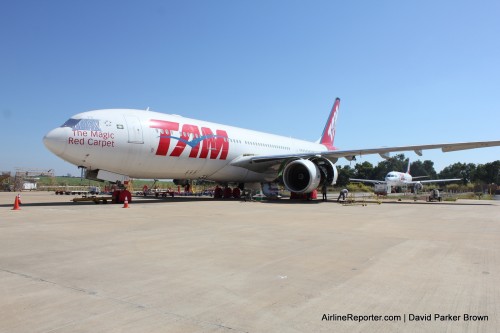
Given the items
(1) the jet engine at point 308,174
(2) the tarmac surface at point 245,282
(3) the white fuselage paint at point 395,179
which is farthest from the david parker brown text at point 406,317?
(3) the white fuselage paint at point 395,179

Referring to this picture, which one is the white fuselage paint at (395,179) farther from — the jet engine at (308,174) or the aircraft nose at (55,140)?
the aircraft nose at (55,140)

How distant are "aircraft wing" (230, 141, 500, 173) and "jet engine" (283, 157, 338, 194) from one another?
1.94 ft

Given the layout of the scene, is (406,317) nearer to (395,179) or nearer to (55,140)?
(55,140)

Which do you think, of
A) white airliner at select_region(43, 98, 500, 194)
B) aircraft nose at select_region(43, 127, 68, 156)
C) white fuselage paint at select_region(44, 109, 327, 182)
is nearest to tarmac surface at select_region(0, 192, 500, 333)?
aircraft nose at select_region(43, 127, 68, 156)

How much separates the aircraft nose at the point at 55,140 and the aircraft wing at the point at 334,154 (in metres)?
9.77

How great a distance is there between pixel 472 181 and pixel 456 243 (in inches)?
3620

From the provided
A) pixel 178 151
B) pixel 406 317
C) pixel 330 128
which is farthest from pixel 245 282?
pixel 330 128

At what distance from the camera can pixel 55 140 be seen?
47.7ft

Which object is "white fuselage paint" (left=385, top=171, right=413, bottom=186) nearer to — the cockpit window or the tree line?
the tree line

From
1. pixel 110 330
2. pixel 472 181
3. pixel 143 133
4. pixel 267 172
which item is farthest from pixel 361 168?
pixel 110 330

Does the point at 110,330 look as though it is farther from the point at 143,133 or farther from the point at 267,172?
the point at 267,172

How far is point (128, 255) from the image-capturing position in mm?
Result: 5668

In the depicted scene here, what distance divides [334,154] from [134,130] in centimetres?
1158

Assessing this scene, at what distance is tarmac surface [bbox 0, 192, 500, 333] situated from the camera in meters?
3.16
